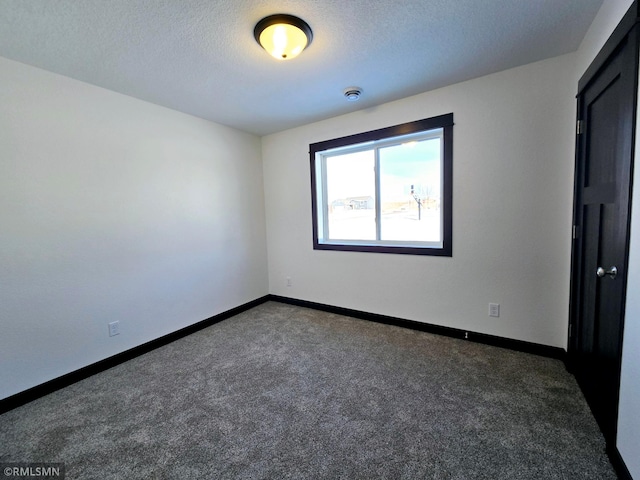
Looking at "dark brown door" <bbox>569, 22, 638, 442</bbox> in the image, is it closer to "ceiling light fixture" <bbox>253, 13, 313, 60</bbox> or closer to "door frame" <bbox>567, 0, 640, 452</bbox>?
"door frame" <bbox>567, 0, 640, 452</bbox>

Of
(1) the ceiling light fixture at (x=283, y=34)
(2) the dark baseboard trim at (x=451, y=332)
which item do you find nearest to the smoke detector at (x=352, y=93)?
(1) the ceiling light fixture at (x=283, y=34)

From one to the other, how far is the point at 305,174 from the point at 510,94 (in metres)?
2.28

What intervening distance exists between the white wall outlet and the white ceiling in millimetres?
2079

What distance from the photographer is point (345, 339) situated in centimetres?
285

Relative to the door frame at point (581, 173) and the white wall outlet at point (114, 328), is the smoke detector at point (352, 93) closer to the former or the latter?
the door frame at point (581, 173)

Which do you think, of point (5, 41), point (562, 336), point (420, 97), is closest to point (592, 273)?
point (562, 336)

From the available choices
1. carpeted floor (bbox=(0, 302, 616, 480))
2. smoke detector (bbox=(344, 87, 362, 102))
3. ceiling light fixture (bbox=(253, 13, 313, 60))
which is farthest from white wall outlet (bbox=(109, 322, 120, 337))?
smoke detector (bbox=(344, 87, 362, 102))

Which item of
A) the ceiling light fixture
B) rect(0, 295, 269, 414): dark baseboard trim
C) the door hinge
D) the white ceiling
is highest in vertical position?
the white ceiling

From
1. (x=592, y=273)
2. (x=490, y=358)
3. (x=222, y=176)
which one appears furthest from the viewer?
(x=222, y=176)

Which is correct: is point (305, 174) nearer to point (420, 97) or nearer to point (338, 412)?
point (420, 97)

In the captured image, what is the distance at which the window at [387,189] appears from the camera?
283cm

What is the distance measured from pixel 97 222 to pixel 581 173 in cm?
381

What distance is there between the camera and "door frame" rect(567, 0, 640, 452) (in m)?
1.24

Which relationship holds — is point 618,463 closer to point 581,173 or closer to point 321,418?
point 321,418
